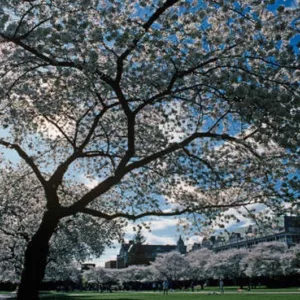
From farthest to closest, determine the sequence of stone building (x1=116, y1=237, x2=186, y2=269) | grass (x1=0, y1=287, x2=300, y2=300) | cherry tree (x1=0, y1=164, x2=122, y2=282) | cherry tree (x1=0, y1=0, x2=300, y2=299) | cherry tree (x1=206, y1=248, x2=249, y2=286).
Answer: stone building (x1=116, y1=237, x2=186, y2=269), cherry tree (x1=206, y1=248, x2=249, y2=286), grass (x1=0, y1=287, x2=300, y2=300), cherry tree (x1=0, y1=164, x2=122, y2=282), cherry tree (x1=0, y1=0, x2=300, y2=299)

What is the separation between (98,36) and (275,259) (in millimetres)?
80129

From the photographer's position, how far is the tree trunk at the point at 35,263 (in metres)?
15.6

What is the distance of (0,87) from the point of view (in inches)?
527

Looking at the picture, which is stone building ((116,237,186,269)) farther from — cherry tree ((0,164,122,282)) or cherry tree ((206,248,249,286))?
cherry tree ((0,164,122,282))

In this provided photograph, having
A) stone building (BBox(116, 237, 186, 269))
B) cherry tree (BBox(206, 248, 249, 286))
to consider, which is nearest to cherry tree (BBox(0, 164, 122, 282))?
cherry tree (BBox(206, 248, 249, 286))

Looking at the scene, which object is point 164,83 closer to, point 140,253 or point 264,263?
point 264,263

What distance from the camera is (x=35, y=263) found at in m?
15.9

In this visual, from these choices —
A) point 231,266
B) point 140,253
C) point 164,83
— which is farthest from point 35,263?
point 140,253

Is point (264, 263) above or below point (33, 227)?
below

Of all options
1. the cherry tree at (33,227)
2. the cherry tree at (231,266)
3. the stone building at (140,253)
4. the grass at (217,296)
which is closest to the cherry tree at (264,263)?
the cherry tree at (231,266)

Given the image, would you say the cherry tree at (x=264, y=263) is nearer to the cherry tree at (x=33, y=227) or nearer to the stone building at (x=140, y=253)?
the cherry tree at (x=33, y=227)

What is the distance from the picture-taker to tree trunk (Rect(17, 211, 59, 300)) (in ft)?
51.1

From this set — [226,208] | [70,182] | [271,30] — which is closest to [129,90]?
[271,30]

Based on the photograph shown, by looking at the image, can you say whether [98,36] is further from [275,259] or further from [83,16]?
[275,259]
